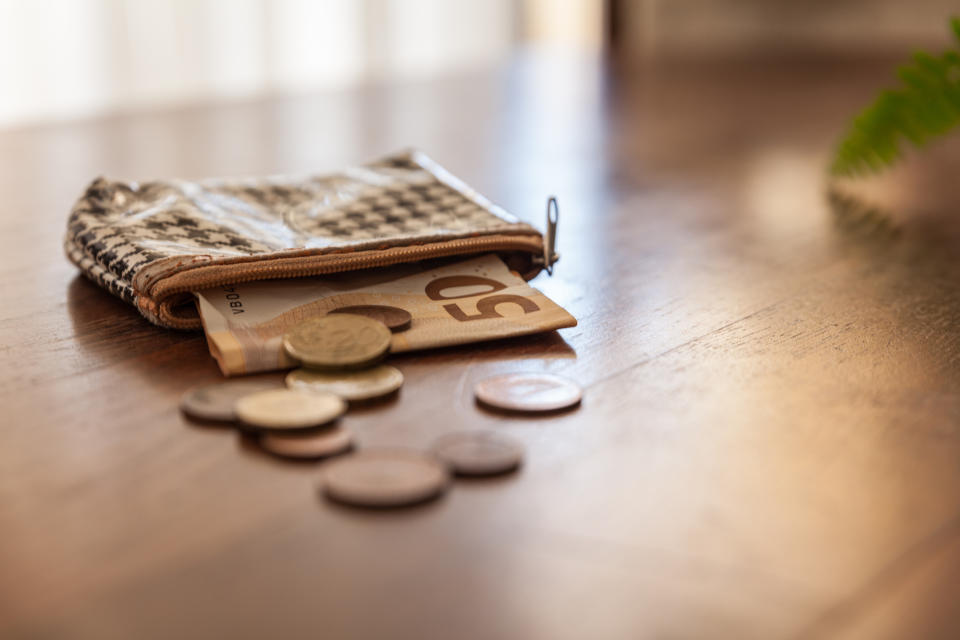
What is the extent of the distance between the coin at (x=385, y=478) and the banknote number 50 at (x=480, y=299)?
23cm

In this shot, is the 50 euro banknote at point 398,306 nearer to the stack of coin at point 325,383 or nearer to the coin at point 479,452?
the stack of coin at point 325,383

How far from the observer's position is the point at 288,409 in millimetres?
594

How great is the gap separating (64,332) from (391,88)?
1.65 metres

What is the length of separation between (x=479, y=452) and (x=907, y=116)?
0.93 meters

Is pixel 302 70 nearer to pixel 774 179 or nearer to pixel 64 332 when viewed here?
pixel 774 179

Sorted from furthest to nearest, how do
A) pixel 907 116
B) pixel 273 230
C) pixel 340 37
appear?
pixel 340 37 → pixel 907 116 → pixel 273 230

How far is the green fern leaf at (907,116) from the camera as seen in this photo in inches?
47.1

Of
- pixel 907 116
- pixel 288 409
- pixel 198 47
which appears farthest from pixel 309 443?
pixel 198 47

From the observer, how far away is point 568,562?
0.46 meters

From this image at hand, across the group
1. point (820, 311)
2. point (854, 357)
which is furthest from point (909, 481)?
point (820, 311)

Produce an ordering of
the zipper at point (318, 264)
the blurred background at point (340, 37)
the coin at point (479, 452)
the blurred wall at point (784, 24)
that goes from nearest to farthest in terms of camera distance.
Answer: the coin at point (479, 452) → the zipper at point (318, 264) → the blurred background at point (340, 37) → the blurred wall at point (784, 24)

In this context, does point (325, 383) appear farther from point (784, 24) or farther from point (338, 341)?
point (784, 24)

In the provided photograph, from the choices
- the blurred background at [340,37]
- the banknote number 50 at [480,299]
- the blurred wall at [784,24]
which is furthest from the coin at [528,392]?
the blurred wall at [784,24]

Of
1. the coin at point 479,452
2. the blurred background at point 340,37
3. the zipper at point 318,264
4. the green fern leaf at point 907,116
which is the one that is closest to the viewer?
the coin at point 479,452
